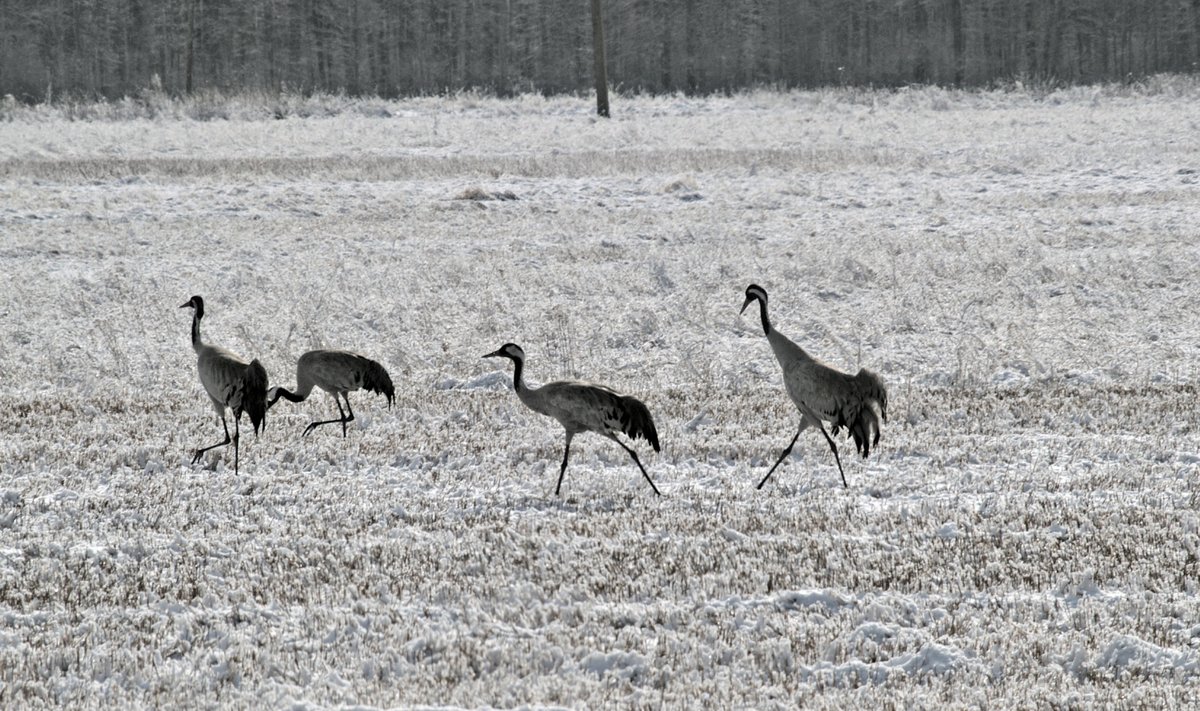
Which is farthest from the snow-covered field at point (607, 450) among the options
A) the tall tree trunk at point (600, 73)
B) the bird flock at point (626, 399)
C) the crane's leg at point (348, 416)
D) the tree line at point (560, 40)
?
the tree line at point (560, 40)

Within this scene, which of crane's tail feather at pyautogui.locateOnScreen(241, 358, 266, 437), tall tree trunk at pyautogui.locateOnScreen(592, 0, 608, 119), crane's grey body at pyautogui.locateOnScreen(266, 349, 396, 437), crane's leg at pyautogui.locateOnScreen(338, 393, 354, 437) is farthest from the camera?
tall tree trunk at pyautogui.locateOnScreen(592, 0, 608, 119)

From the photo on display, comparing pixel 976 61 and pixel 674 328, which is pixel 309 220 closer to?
pixel 674 328

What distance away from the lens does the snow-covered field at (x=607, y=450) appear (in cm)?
587

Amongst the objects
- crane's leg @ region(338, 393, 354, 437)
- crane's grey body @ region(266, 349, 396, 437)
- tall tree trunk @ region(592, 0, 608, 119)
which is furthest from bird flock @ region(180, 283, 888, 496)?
tall tree trunk @ region(592, 0, 608, 119)

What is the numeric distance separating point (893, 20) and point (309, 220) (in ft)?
163

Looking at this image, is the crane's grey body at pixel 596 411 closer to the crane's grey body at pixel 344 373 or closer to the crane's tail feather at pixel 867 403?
the crane's tail feather at pixel 867 403

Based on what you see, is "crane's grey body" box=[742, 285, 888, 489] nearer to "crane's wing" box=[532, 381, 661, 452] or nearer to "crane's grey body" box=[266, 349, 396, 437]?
"crane's wing" box=[532, 381, 661, 452]

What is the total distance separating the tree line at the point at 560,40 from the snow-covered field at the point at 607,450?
129 ft

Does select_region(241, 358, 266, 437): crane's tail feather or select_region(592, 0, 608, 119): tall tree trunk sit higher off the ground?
select_region(592, 0, 608, 119): tall tree trunk

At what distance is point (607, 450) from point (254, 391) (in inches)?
104

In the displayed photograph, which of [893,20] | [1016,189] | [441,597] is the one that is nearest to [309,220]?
[1016,189]

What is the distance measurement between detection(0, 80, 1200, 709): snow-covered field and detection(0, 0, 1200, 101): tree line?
1551 inches

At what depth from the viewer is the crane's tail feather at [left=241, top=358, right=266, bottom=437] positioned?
9750 mm

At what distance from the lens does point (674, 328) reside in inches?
622
